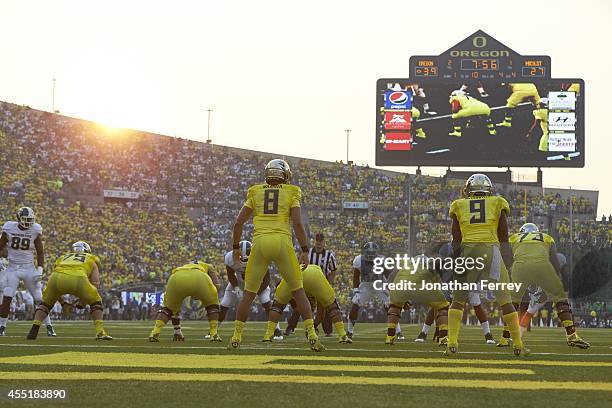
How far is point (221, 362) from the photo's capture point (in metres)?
9.21

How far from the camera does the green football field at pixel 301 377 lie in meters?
6.31

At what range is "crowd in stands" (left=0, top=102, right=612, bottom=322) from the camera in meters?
42.1

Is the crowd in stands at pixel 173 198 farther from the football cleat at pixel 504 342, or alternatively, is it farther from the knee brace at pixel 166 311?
the football cleat at pixel 504 342

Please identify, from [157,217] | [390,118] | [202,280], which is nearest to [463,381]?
[202,280]

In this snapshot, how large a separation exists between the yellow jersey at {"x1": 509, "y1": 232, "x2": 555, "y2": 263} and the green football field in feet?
6.28

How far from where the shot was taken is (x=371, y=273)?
18469 mm

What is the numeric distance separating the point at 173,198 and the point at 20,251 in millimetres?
31888

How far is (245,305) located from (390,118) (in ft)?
87.4

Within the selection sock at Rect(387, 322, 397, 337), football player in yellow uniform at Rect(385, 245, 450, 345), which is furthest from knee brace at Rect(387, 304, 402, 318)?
sock at Rect(387, 322, 397, 337)

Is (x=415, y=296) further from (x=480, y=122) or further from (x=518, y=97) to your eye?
(x=518, y=97)

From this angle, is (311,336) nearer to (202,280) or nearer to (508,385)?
(202,280)

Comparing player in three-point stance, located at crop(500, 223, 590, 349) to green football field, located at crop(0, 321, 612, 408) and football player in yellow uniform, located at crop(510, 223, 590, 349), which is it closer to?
football player in yellow uniform, located at crop(510, 223, 590, 349)

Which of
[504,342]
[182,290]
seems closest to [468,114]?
[504,342]

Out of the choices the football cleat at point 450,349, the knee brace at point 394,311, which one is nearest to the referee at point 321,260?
the knee brace at point 394,311
